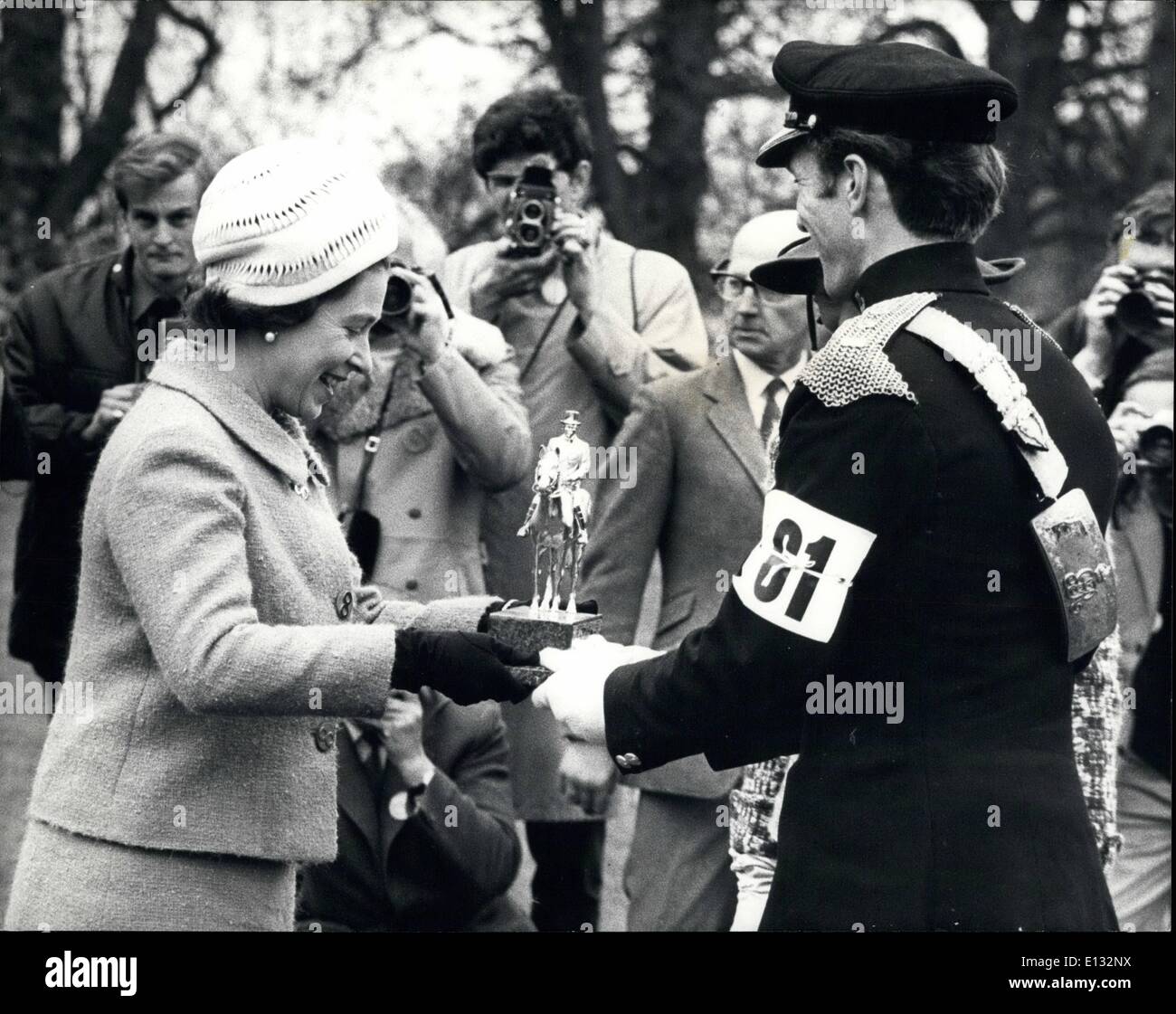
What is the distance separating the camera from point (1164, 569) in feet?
16.9

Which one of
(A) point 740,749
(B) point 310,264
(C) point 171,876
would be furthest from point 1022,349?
Result: (C) point 171,876

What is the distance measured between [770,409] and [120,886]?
2.13m

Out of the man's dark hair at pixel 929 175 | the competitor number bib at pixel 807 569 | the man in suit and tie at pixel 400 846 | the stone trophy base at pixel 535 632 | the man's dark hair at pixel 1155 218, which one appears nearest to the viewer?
the competitor number bib at pixel 807 569

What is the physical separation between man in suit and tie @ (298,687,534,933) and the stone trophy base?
1075 mm

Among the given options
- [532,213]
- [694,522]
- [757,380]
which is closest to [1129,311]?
[757,380]

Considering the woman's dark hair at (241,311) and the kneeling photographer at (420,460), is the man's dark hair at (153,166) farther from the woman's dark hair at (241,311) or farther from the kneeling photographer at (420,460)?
the woman's dark hair at (241,311)

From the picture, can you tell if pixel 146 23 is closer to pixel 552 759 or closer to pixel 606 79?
pixel 606 79

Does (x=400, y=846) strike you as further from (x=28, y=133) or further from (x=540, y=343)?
(x=28, y=133)

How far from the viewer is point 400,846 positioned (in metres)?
4.18

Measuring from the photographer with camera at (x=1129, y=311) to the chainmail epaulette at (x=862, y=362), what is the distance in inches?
96.7

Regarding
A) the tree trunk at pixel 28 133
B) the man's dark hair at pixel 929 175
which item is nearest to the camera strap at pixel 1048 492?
the man's dark hair at pixel 929 175

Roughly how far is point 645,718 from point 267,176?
99 cm

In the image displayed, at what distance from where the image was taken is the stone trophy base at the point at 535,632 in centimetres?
306

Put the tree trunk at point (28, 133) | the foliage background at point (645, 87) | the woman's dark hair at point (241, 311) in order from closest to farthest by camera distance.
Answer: the woman's dark hair at point (241, 311)
the foliage background at point (645, 87)
the tree trunk at point (28, 133)
